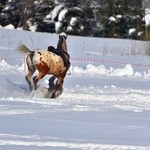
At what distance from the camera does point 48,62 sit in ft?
41.9

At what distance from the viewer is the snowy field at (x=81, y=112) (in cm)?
793

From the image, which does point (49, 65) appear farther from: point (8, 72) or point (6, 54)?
point (6, 54)

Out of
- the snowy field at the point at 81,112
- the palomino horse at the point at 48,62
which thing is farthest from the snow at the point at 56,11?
the palomino horse at the point at 48,62

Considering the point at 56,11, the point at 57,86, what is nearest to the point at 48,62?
the point at 57,86

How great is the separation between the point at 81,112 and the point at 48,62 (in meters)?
2.23

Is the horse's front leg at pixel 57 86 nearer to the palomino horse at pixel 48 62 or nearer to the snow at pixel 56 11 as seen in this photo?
the palomino horse at pixel 48 62

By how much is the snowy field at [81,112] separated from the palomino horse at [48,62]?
342mm

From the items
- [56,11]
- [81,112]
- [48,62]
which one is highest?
[48,62]

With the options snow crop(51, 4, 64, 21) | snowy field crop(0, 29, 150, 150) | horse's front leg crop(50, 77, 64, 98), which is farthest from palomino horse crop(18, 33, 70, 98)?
snow crop(51, 4, 64, 21)

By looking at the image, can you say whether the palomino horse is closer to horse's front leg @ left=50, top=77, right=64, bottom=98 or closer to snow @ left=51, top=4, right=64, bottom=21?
horse's front leg @ left=50, top=77, right=64, bottom=98

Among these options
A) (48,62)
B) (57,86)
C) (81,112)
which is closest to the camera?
(81,112)

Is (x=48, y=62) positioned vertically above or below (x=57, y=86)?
above

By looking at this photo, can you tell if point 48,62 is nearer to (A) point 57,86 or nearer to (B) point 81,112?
(A) point 57,86

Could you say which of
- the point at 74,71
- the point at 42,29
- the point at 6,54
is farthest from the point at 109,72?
the point at 42,29
